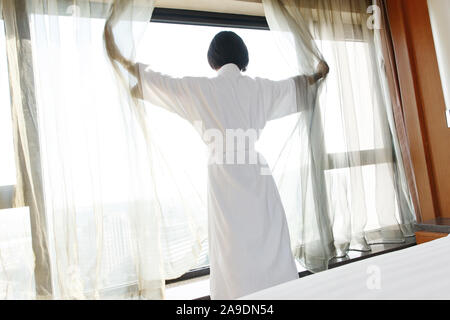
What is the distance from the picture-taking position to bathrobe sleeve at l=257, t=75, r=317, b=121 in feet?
4.94

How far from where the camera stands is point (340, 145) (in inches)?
83.4

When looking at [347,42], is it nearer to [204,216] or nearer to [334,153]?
[334,153]

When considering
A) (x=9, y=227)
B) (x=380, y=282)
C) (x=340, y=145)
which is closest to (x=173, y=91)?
(x=9, y=227)

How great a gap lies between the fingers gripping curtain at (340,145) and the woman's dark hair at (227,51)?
0.52 metres

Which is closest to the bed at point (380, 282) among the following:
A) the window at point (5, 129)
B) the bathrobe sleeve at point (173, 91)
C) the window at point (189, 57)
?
the bathrobe sleeve at point (173, 91)

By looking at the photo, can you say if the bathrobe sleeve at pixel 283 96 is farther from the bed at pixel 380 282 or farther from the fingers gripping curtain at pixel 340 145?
the bed at pixel 380 282

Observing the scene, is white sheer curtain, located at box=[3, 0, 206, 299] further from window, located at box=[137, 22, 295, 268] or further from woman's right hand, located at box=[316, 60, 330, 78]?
woman's right hand, located at box=[316, 60, 330, 78]

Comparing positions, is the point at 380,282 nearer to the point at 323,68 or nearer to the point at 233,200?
the point at 233,200

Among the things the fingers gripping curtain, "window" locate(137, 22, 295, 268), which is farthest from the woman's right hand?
"window" locate(137, 22, 295, 268)

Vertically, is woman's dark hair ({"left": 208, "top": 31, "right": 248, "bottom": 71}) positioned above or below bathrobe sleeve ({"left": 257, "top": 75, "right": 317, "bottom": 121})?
above

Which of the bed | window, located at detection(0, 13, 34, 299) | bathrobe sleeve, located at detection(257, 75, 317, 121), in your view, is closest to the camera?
the bed

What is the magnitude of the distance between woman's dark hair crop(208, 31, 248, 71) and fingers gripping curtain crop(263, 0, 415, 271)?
52cm

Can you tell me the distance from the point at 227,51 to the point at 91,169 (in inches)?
33.3
